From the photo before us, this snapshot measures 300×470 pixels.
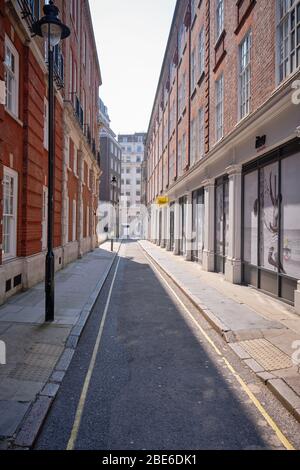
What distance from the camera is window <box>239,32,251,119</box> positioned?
453 inches

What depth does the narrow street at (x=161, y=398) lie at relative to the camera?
3.56 meters

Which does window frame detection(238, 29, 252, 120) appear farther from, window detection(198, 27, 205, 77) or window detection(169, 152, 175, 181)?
window detection(169, 152, 175, 181)

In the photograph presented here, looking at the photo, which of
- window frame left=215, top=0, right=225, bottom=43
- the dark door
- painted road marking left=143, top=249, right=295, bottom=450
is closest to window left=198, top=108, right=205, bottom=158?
the dark door

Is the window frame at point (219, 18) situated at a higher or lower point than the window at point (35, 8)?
higher

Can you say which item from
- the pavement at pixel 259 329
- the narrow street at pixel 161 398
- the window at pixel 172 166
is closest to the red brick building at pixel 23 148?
the narrow street at pixel 161 398

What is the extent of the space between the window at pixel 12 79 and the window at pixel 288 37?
767 cm

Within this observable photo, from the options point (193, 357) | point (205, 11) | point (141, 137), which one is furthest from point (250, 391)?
point (141, 137)

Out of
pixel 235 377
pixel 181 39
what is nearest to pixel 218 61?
pixel 181 39

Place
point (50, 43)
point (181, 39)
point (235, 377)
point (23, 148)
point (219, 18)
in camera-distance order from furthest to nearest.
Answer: point (181, 39)
point (219, 18)
point (23, 148)
point (50, 43)
point (235, 377)

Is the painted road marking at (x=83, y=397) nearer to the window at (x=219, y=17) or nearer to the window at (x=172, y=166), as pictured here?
the window at (x=219, y=17)

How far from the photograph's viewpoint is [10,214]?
10070mm

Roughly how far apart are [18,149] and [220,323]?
7846 mm

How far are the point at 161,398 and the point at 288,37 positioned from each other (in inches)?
364

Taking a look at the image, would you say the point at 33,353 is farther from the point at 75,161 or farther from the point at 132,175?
the point at 132,175
